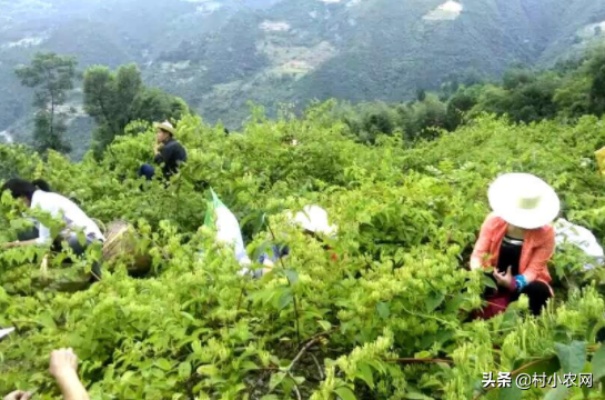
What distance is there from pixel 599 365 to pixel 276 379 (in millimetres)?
1180

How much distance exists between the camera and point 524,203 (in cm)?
363

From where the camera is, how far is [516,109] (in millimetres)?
35031

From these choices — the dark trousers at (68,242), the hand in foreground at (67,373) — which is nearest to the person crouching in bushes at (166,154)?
the dark trousers at (68,242)

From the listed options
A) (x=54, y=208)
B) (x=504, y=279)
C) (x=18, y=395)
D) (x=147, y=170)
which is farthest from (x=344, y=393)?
(x=147, y=170)

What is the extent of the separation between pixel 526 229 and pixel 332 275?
5.23 ft

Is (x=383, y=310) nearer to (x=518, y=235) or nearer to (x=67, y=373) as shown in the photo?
(x=67, y=373)

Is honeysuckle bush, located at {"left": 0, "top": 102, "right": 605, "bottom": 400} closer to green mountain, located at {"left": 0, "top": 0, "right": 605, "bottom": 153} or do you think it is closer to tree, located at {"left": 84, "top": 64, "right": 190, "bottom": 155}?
tree, located at {"left": 84, "top": 64, "right": 190, "bottom": 155}

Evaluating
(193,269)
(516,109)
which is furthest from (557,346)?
(516,109)

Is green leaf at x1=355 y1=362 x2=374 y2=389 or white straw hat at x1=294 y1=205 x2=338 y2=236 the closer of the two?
green leaf at x1=355 y1=362 x2=374 y2=389

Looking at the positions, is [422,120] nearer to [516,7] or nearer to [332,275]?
[332,275]

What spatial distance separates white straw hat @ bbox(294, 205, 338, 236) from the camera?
2.84 meters

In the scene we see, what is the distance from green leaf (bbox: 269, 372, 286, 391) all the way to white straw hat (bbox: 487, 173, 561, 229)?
6.53 feet

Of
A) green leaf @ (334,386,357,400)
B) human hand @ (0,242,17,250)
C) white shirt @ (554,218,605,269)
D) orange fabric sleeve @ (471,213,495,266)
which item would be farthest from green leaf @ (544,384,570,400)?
human hand @ (0,242,17,250)

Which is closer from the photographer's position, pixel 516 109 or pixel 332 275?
pixel 332 275
